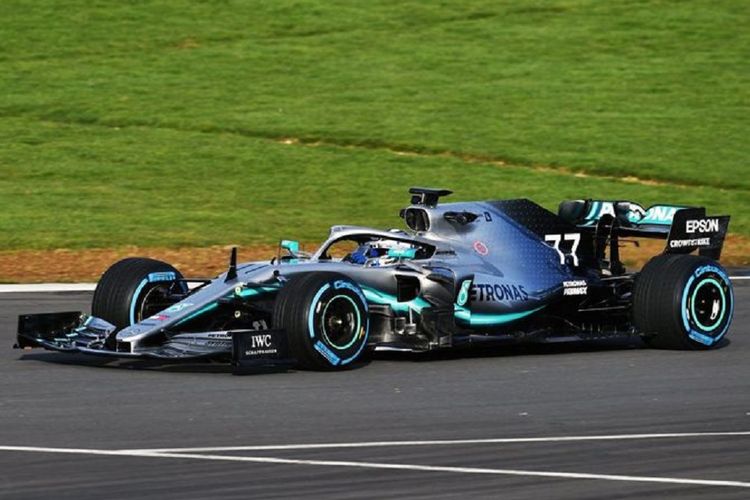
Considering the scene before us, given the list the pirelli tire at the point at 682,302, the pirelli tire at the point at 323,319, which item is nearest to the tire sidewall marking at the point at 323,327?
the pirelli tire at the point at 323,319

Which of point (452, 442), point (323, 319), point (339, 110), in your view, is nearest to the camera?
point (452, 442)

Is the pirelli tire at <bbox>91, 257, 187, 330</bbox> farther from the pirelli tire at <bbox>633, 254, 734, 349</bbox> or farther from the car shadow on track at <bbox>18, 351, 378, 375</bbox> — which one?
the pirelli tire at <bbox>633, 254, 734, 349</bbox>

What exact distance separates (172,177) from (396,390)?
18565 mm

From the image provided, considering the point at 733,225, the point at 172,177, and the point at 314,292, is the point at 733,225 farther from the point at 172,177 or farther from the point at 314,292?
the point at 314,292

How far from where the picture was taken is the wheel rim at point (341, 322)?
1230 cm

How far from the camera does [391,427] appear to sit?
10.1m

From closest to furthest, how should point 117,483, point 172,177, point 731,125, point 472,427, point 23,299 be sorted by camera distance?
point 117,483
point 472,427
point 23,299
point 172,177
point 731,125

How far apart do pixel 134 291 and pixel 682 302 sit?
4477 millimetres

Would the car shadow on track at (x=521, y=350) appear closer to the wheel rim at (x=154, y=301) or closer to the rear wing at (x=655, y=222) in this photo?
the rear wing at (x=655, y=222)

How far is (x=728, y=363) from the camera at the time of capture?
13391 millimetres

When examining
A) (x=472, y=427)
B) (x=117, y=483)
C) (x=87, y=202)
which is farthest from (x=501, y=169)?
(x=117, y=483)

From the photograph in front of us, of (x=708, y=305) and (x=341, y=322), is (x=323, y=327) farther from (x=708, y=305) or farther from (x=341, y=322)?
(x=708, y=305)

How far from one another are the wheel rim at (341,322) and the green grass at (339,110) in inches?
418

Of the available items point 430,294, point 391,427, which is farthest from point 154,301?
point 391,427
